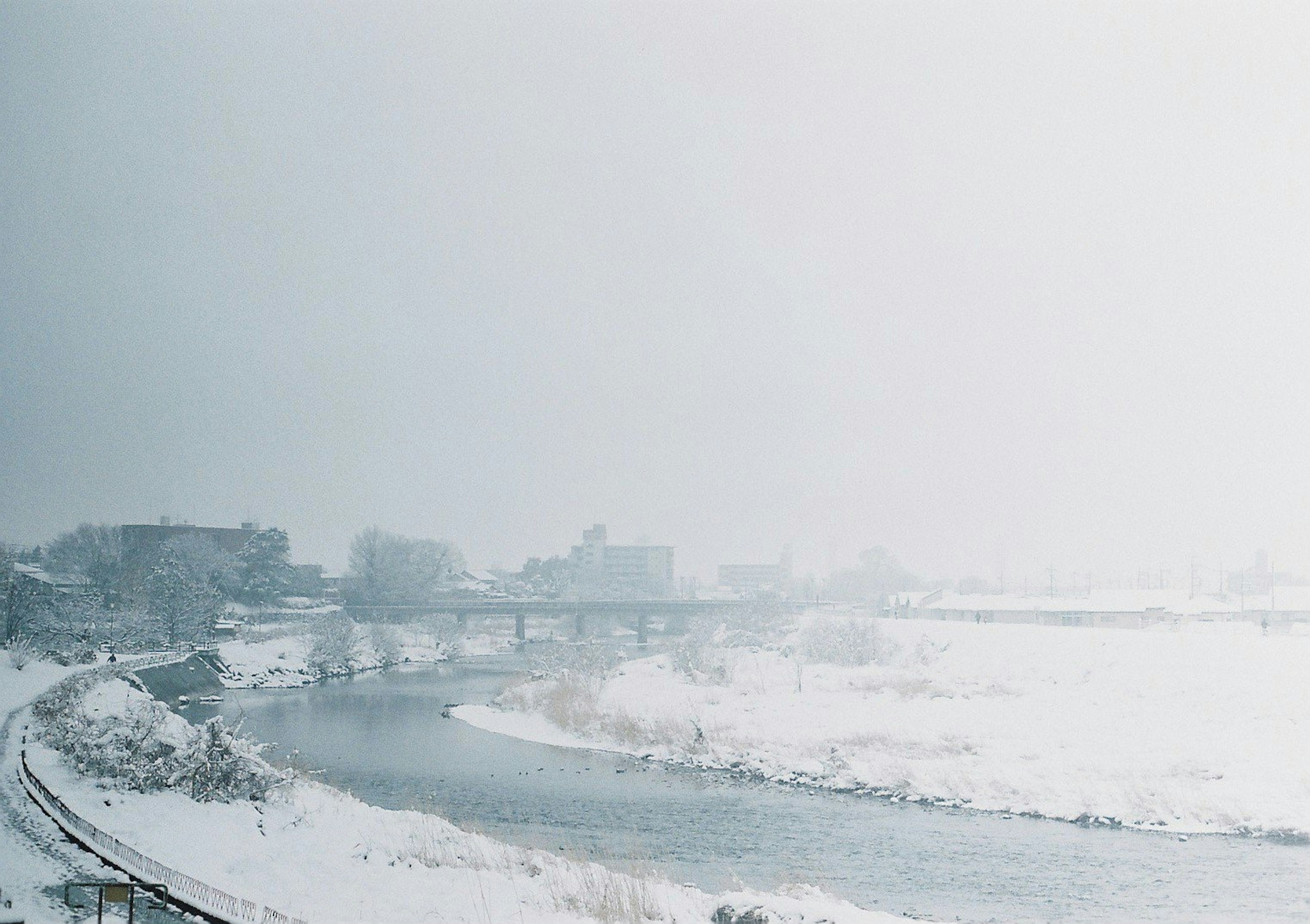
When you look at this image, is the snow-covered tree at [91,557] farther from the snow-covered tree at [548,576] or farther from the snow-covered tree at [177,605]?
the snow-covered tree at [548,576]

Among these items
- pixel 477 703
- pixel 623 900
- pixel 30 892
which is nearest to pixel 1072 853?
pixel 623 900

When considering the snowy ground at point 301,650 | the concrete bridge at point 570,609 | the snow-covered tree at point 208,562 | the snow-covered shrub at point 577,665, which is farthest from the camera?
the concrete bridge at point 570,609

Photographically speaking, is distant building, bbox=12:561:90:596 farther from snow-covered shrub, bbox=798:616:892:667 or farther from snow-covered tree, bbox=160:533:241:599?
snow-covered shrub, bbox=798:616:892:667

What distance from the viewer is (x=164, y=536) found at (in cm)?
10000

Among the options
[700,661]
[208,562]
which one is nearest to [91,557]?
[208,562]

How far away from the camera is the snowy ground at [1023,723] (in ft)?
99.3

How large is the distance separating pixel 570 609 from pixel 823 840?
88.9 metres

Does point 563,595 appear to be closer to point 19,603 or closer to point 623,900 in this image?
point 19,603

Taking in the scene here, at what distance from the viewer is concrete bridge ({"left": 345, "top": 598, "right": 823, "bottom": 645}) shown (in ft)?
355

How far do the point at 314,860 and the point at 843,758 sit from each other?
21.9 metres

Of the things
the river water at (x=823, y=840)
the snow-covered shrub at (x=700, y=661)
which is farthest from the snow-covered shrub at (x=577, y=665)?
the river water at (x=823, y=840)

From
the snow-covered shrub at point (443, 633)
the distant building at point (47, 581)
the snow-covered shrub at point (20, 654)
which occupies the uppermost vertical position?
the distant building at point (47, 581)

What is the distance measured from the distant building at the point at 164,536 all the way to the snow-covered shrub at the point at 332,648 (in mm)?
19356

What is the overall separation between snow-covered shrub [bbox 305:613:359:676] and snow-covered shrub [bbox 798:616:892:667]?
3703cm
